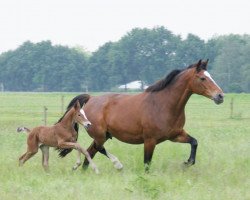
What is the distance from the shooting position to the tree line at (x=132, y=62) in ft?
294

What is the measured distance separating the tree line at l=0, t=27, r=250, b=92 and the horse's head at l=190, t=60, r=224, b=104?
3048 inches

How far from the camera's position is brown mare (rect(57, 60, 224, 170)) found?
9.51m

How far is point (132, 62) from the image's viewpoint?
9488cm

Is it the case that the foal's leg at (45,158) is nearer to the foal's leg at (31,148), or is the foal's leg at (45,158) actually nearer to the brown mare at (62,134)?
the brown mare at (62,134)

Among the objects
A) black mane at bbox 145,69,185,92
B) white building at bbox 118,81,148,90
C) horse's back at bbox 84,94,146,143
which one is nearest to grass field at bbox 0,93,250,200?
horse's back at bbox 84,94,146,143

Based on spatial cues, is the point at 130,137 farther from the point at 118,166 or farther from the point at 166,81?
the point at 166,81

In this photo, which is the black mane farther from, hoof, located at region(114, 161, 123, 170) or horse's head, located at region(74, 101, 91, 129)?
hoof, located at region(114, 161, 123, 170)

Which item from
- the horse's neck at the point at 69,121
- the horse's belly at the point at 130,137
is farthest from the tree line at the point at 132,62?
the horse's neck at the point at 69,121

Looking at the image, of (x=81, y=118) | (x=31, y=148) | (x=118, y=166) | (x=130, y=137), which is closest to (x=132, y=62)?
(x=31, y=148)

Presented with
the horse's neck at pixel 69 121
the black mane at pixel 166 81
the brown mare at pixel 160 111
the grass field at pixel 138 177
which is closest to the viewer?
the grass field at pixel 138 177

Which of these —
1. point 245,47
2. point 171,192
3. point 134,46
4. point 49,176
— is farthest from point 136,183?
point 134,46

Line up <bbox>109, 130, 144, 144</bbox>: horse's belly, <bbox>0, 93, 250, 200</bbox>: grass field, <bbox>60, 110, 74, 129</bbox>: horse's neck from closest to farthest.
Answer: <bbox>0, 93, 250, 200</bbox>: grass field, <bbox>109, 130, 144, 144</bbox>: horse's belly, <bbox>60, 110, 74, 129</bbox>: horse's neck

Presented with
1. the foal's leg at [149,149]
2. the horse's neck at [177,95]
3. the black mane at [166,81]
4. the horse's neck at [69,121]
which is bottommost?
the foal's leg at [149,149]

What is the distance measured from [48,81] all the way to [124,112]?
293ft
